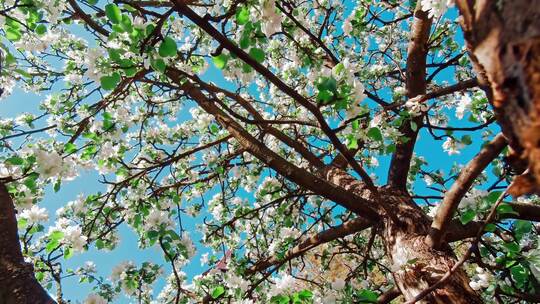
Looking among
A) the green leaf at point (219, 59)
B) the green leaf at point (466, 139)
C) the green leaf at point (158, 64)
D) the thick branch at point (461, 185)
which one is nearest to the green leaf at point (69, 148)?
the green leaf at point (158, 64)

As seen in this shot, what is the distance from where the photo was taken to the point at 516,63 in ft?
1.92

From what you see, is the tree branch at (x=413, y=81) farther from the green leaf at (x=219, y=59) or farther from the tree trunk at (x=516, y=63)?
the tree trunk at (x=516, y=63)

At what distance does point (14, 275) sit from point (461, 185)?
6.67ft

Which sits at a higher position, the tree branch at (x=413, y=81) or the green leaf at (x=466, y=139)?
the tree branch at (x=413, y=81)

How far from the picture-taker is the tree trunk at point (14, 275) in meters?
1.43

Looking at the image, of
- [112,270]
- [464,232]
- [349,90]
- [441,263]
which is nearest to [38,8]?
[112,270]

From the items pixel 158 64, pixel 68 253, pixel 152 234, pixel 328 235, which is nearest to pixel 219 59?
pixel 158 64

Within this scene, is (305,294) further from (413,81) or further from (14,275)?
(413,81)

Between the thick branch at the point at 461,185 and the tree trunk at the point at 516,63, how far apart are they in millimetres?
1089

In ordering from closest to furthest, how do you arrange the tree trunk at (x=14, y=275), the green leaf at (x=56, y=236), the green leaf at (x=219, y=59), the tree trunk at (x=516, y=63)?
the tree trunk at (x=516, y=63)
the tree trunk at (x=14, y=275)
the green leaf at (x=219, y=59)
the green leaf at (x=56, y=236)

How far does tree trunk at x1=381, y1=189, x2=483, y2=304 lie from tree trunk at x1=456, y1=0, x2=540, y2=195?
160 centimetres

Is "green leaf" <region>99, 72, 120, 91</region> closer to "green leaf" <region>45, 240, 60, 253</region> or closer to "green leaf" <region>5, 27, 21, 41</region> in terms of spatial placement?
"green leaf" <region>5, 27, 21, 41</region>

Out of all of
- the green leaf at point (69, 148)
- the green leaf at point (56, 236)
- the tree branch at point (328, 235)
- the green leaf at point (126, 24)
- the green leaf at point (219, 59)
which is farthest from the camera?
the tree branch at point (328, 235)

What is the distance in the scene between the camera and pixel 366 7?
395cm
